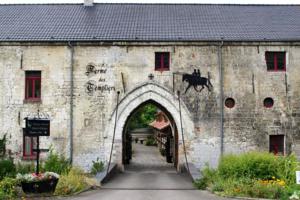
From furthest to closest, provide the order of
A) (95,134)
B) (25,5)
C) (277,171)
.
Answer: (25,5), (95,134), (277,171)

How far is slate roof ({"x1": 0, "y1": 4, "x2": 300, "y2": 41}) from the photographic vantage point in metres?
23.7

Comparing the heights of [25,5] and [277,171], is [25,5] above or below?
above

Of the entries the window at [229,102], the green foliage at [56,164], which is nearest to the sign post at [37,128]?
the green foliage at [56,164]

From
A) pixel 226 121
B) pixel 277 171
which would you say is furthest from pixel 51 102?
pixel 277 171

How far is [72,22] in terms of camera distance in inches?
998

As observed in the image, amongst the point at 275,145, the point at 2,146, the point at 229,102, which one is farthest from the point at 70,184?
the point at 275,145

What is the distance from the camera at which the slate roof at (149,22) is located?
2372 centimetres

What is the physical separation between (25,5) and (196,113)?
40.8 ft

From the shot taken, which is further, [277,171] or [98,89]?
[98,89]

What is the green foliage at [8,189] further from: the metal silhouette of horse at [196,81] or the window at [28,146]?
the metal silhouette of horse at [196,81]

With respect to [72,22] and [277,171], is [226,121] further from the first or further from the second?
[72,22]

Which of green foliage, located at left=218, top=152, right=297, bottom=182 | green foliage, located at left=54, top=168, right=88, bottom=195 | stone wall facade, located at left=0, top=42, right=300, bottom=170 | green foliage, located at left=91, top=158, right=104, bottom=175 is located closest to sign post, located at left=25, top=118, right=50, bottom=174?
green foliage, located at left=54, top=168, right=88, bottom=195

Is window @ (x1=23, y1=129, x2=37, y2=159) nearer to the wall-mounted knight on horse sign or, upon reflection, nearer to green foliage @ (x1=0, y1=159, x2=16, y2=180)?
green foliage @ (x1=0, y1=159, x2=16, y2=180)

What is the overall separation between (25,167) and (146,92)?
672 centimetres
